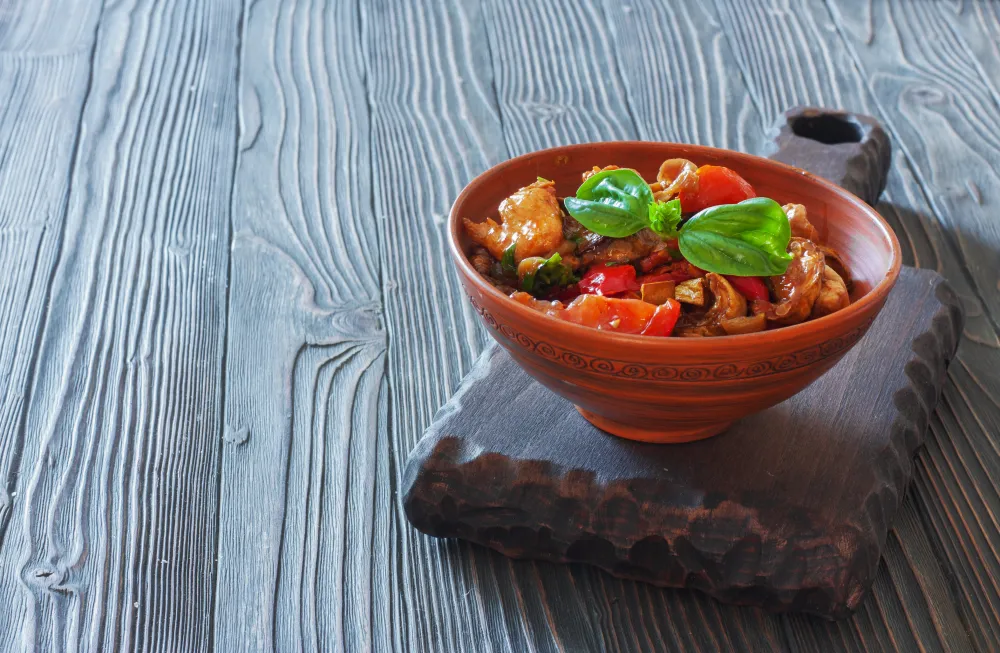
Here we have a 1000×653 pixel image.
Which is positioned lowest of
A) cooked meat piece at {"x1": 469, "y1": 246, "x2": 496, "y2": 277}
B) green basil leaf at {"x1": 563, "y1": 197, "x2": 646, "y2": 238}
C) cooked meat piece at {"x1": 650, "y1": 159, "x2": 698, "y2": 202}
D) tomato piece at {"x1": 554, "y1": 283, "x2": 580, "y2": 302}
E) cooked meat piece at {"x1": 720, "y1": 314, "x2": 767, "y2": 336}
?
cooked meat piece at {"x1": 469, "y1": 246, "x2": 496, "y2": 277}

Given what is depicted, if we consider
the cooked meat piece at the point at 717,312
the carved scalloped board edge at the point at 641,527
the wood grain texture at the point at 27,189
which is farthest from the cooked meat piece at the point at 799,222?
the wood grain texture at the point at 27,189

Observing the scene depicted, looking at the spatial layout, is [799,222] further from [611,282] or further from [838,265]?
[611,282]

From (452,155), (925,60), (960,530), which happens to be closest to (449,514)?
(960,530)

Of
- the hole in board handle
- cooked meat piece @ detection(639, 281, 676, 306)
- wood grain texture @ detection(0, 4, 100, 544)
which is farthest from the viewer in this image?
the hole in board handle

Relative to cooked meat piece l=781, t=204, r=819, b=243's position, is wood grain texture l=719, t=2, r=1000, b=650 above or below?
below

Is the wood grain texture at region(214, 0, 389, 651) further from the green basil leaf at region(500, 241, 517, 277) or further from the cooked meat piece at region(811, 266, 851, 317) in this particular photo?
the cooked meat piece at region(811, 266, 851, 317)

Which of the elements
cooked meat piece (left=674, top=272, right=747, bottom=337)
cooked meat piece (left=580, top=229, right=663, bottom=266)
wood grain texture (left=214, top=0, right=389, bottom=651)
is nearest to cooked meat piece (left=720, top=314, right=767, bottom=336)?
cooked meat piece (left=674, top=272, right=747, bottom=337)

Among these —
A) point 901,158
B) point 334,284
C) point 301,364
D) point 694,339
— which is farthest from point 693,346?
point 901,158
